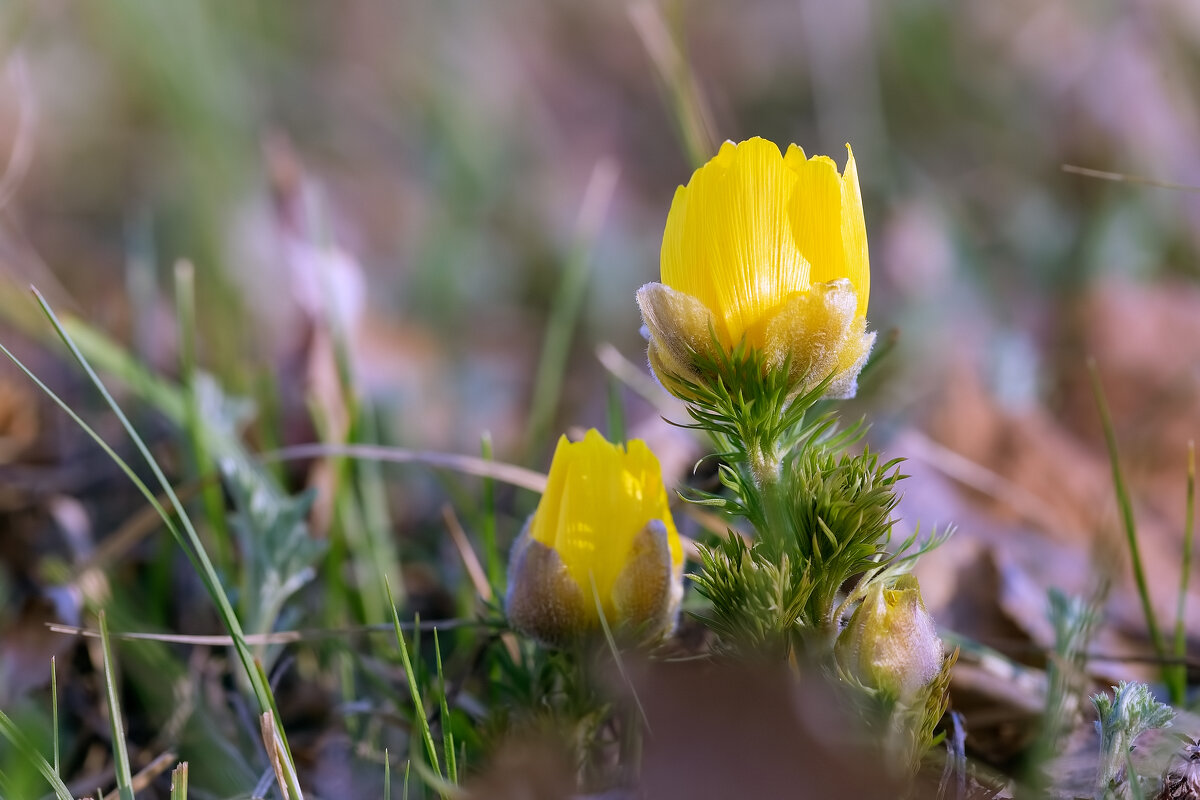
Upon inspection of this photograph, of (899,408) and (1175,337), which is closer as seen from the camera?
(899,408)

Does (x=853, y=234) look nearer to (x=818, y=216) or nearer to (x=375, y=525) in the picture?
(x=818, y=216)

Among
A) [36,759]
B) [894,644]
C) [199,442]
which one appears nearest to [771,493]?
[894,644]

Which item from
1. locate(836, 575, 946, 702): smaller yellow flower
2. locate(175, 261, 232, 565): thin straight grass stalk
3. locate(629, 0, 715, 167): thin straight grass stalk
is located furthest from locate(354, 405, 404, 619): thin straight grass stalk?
locate(836, 575, 946, 702): smaller yellow flower

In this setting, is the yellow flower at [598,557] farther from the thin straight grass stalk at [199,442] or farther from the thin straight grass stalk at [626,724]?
the thin straight grass stalk at [199,442]

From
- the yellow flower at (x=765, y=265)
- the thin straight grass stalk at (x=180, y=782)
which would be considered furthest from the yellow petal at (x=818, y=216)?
the thin straight grass stalk at (x=180, y=782)

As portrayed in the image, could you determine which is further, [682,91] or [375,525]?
[682,91]

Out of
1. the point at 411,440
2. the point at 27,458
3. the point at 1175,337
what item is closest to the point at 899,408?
the point at 1175,337

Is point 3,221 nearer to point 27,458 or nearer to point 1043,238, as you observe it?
point 27,458

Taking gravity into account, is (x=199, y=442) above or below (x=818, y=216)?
below
